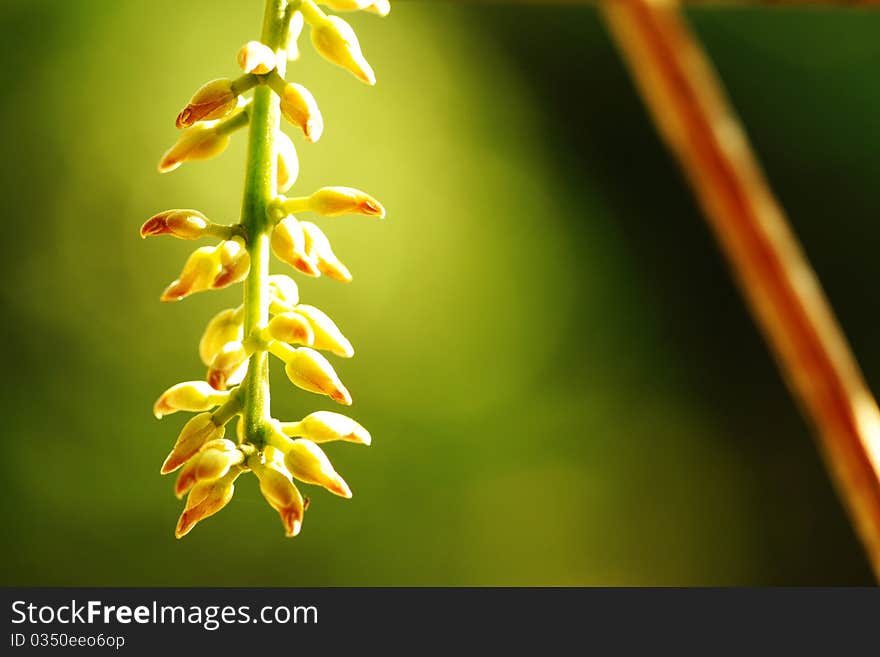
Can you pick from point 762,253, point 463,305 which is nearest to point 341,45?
point 762,253

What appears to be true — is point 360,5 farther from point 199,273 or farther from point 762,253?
point 762,253

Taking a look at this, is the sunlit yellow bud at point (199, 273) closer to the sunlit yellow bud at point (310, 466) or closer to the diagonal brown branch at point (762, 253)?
the sunlit yellow bud at point (310, 466)

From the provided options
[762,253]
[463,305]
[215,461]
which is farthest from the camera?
[463,305]

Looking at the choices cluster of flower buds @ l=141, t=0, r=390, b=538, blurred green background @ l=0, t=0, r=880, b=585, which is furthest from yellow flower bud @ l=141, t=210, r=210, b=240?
blurred green background @ l=0, t=0, r=880, b=585

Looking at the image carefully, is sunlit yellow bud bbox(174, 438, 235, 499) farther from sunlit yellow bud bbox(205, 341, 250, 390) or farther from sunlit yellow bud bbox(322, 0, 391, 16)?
sunlit yellow bud bbox(322, 0, 391, 16)

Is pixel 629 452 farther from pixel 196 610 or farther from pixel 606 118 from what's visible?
pixel 196 610

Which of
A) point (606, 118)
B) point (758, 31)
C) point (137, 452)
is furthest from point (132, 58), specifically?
point (758, 31)
